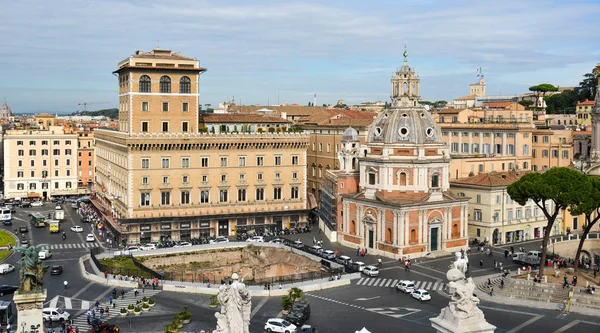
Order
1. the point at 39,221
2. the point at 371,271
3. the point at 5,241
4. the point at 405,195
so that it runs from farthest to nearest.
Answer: the point at 39,221, the point at 5,241, the point at 405,195, the point at 371,271

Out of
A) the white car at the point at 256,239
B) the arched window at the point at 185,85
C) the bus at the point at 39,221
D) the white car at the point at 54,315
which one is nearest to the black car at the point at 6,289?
the white car at the point at 54,315

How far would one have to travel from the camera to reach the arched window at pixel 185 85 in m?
89.1

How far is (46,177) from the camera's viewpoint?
419 feet

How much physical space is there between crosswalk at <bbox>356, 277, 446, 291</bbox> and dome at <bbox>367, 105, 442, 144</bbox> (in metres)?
20.3

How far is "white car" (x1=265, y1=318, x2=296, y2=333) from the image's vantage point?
47156mm

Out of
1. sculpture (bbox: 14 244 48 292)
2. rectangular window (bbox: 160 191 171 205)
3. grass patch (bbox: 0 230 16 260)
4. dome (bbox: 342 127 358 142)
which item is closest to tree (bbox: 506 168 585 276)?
dome (bbox: 342 127 358 142)

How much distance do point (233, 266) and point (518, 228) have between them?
36227mm

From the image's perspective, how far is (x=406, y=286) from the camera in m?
A: 60.0

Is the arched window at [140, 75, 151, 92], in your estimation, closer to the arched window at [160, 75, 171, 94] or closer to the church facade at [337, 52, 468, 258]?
the arched window at [160, 75, 171, 94]

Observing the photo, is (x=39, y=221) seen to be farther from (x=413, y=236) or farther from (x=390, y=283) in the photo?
(x=390, y=283)

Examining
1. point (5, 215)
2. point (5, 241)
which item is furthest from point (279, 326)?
point (5, 215)

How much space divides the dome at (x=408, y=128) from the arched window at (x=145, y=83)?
97.5 ft

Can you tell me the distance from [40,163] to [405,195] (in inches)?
3060

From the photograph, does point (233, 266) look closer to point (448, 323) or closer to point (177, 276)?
point (177, 276)
